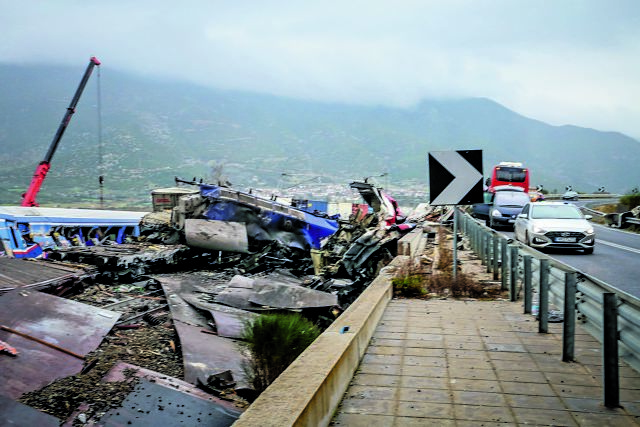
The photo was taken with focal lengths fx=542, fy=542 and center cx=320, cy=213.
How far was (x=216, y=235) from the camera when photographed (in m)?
22.9

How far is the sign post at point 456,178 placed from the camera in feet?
31.9

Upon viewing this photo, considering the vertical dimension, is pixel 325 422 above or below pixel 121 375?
above

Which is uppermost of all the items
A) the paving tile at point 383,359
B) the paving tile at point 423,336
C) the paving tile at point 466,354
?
the paving tile at point 383,359

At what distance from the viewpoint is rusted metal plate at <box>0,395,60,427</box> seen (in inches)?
212

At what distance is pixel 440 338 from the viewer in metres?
6.61

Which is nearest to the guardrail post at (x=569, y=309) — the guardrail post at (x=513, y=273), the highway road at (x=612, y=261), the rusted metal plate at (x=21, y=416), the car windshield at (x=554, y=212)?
the guardrail post at (x=513, y=273)

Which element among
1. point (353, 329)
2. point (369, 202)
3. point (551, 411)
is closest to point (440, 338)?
point (353, 329)

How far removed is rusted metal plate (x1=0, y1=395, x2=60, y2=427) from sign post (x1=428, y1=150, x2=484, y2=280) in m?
6.75

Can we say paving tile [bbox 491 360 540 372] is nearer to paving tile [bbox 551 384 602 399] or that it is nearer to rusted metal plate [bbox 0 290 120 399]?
paving tile [bbox 551 384 602 399]

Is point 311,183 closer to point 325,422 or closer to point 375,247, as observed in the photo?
point 375,247

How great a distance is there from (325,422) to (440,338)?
10.1 ft

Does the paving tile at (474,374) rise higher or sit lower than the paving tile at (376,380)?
lower

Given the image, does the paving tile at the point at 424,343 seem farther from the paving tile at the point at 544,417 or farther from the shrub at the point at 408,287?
the shrub at the point at 408,287

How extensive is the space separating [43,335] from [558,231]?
1456cm
